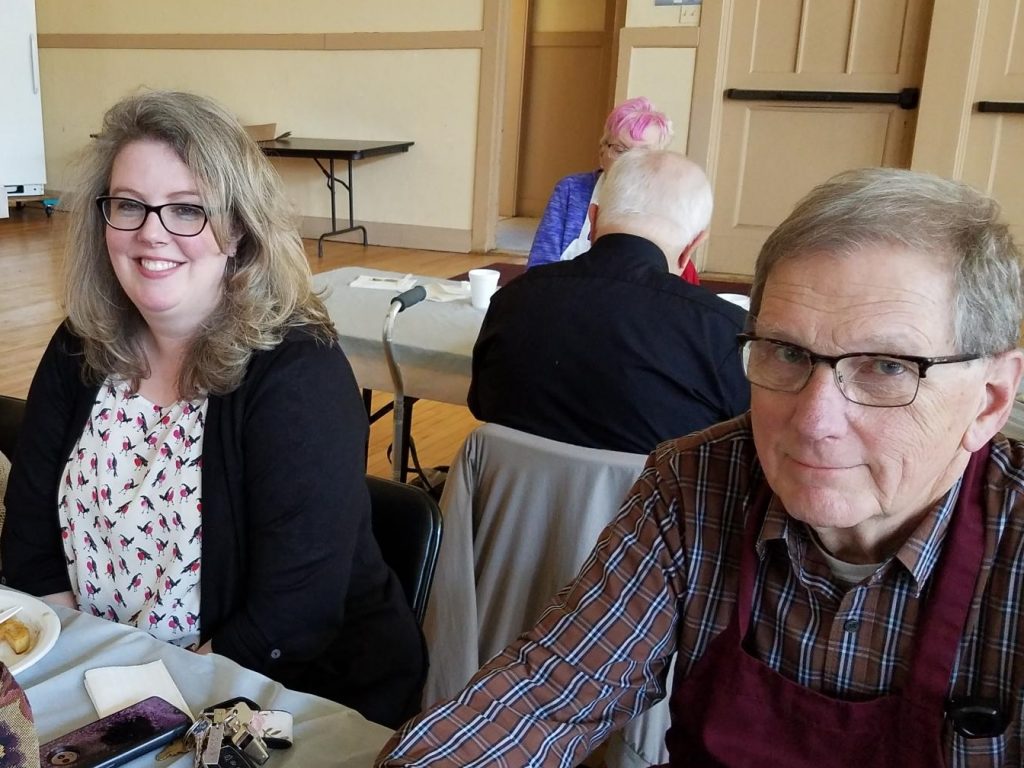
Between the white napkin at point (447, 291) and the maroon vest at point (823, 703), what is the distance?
178cm

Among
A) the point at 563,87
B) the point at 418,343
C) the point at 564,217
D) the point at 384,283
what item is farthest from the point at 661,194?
the point at 563,87

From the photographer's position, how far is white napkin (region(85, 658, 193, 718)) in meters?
0.85

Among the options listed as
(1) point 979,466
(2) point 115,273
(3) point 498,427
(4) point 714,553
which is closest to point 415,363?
(3) point 498,427

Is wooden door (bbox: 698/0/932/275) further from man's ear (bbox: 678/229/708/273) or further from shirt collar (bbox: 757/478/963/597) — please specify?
shirt collar (bbox: 757/478/963/597)

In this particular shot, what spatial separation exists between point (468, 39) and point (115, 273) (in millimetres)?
5472

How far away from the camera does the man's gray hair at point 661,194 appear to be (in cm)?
186

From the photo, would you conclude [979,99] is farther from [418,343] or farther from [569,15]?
[418,343]

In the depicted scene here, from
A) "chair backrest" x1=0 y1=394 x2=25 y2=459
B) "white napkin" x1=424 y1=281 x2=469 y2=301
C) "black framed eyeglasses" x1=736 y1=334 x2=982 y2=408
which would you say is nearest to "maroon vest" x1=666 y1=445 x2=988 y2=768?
"black framed eyeglasses" x1=736 y1=334 x2=982 y2=408

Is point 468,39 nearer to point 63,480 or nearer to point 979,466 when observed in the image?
point 63,480

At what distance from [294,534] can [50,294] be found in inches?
190

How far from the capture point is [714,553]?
95 cm

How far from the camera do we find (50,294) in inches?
211

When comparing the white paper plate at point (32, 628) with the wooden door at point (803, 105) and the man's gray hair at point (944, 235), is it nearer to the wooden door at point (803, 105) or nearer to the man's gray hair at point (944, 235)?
the man's gray hair at point (944, 235)

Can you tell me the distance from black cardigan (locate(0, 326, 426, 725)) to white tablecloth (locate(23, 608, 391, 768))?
0.94 ft
